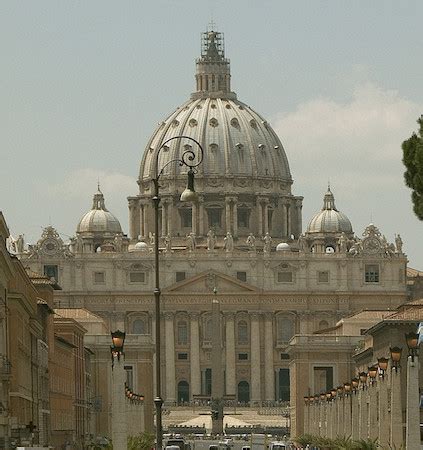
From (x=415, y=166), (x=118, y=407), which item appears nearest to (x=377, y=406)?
(x=118, y=407)

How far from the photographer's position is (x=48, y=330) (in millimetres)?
87062

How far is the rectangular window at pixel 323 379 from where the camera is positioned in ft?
544

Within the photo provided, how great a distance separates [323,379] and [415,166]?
12395 centimetres

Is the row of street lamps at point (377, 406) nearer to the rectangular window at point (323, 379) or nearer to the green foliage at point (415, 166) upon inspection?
the green foliage at point (415, 166)

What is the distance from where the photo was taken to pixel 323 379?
17000 centimetres

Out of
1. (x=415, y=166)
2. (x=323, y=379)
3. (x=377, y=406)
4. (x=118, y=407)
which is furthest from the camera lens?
(x=323, y=379)

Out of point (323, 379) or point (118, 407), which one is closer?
point (118, 407)

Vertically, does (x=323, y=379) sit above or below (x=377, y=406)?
above

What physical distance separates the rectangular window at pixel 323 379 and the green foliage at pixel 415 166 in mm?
117416

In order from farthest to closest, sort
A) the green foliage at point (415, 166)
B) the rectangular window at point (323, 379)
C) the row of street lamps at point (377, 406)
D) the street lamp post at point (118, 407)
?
the rectangular window at point (323, 379)
the row of street lamps at point (377, 406)
the street lamp post at point (118, 407)
the green foliage at point (415, 166)

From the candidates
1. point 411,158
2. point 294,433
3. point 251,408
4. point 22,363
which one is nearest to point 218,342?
point 294,433

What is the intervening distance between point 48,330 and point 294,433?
6764cm

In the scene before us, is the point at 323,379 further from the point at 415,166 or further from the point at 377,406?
the point at 415,166

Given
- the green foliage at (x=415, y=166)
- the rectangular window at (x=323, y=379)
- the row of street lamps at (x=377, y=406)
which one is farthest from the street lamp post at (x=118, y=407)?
the rectangular window at (x=323, y=379)
